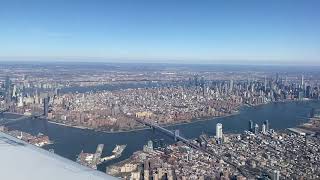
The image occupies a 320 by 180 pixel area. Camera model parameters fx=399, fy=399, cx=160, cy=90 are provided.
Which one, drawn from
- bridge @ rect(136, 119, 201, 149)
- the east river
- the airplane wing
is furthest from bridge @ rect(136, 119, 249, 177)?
the airplane wing

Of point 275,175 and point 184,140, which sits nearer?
point 275,175

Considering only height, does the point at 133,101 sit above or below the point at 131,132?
above

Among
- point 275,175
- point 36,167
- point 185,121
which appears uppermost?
point 36,167

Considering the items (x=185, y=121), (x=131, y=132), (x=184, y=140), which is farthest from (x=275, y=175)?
(x=185, y=121)

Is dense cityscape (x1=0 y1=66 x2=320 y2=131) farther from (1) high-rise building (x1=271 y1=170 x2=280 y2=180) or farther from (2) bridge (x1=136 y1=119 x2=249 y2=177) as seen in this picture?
(1) high-rise building (x1=271 y1=170 x2=280 y2=180)

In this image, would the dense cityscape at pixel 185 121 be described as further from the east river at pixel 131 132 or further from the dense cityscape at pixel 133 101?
the east river at pixel 131 132

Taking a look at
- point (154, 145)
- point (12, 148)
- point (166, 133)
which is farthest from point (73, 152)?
point (12, 148)

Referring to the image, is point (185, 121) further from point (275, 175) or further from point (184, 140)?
point (275, 175)

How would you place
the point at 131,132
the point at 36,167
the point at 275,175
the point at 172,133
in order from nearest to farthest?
the point at 36,167 < the point at 275,175 < the point at 172,133 < the point at 131,132
